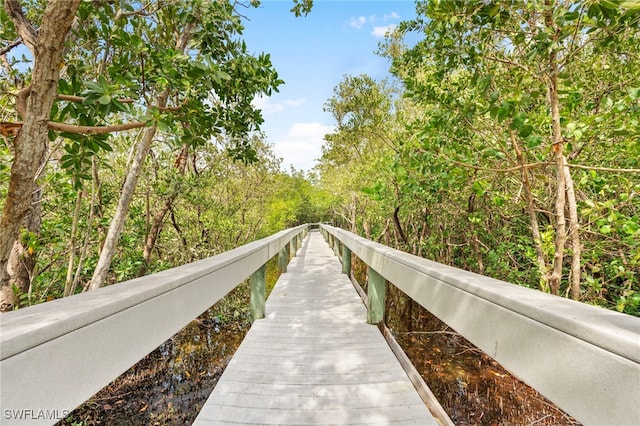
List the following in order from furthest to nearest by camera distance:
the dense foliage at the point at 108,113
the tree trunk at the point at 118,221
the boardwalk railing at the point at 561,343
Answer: the tree trunk at the point at 118,221 < the dense foliage at the point at 108,113 < the boardwalk railing at the point at 561,343

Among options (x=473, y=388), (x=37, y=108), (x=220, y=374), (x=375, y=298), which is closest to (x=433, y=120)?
(x=375, y=298)

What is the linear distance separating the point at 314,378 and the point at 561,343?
1.74 m

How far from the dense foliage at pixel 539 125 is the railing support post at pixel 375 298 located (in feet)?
3.31

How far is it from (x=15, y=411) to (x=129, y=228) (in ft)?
15.4

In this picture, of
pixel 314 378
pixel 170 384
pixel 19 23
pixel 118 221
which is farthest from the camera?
pixel 170 384

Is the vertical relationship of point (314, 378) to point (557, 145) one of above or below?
below

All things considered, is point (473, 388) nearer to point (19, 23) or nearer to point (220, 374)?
point (220, 374)

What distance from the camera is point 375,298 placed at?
9.56ft

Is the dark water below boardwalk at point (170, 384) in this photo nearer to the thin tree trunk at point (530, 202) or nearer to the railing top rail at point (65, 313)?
the railing top rail at point (65, 313)

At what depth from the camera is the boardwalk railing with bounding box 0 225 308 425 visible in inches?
21.0

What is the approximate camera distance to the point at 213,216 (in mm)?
6910

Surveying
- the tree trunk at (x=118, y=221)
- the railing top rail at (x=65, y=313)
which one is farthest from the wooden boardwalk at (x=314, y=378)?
the tree trunk at (x=118, y=221)

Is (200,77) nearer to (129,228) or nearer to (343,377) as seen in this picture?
(343,377)

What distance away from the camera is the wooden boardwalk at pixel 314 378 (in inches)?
65.2
